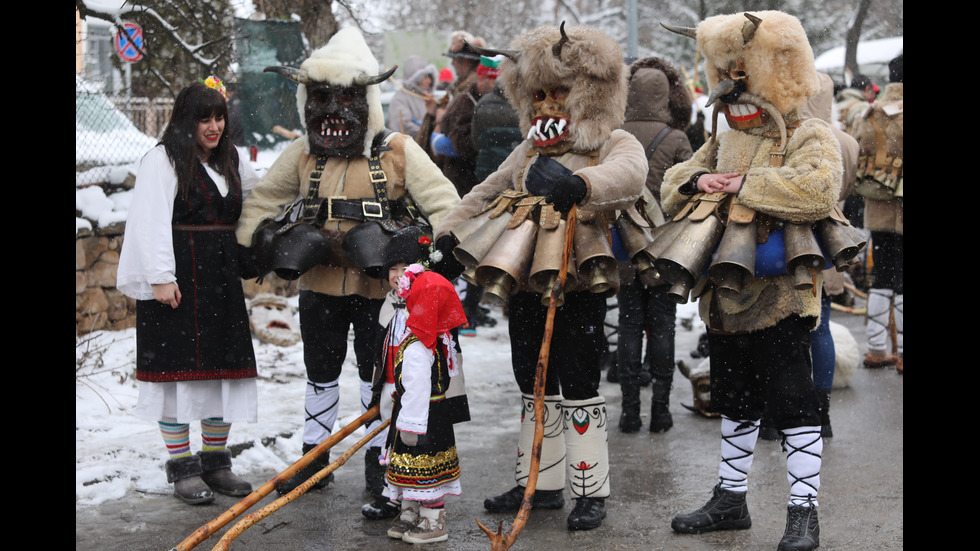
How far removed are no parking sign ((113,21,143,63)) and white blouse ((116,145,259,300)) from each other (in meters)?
1.76

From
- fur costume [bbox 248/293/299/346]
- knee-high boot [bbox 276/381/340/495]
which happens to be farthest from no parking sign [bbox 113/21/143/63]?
knee-high boot [bbox 276/381/340/495]

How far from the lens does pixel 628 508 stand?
4.60 meters

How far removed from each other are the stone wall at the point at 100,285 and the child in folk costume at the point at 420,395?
359 centimetres

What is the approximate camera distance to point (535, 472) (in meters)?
3.90

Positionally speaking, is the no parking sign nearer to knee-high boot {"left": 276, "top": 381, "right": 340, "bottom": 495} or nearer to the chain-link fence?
the chain-link fence

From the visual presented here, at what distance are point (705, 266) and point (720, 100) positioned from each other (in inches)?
28.7

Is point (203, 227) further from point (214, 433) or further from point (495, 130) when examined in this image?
point (495, 130)

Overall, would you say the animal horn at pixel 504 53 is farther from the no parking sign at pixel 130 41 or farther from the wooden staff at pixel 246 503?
the no parking sign at pixel 130 41

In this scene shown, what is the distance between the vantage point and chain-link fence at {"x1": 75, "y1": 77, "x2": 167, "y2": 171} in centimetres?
827

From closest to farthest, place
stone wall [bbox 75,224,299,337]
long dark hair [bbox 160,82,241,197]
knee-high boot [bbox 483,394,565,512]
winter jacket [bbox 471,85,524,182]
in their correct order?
knee-high boot [bbox 483,394,565,512], long dark hair [bbox 160,82,241,197], winter jacket [bbox 471,85,524,182], stone wall [bbox 75,224,299,337]

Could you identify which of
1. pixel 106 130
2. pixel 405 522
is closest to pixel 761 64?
pixel 405 522

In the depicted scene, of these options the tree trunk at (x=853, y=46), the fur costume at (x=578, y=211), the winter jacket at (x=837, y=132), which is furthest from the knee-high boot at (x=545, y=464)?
the tree trunk at (x=853, y=46)
